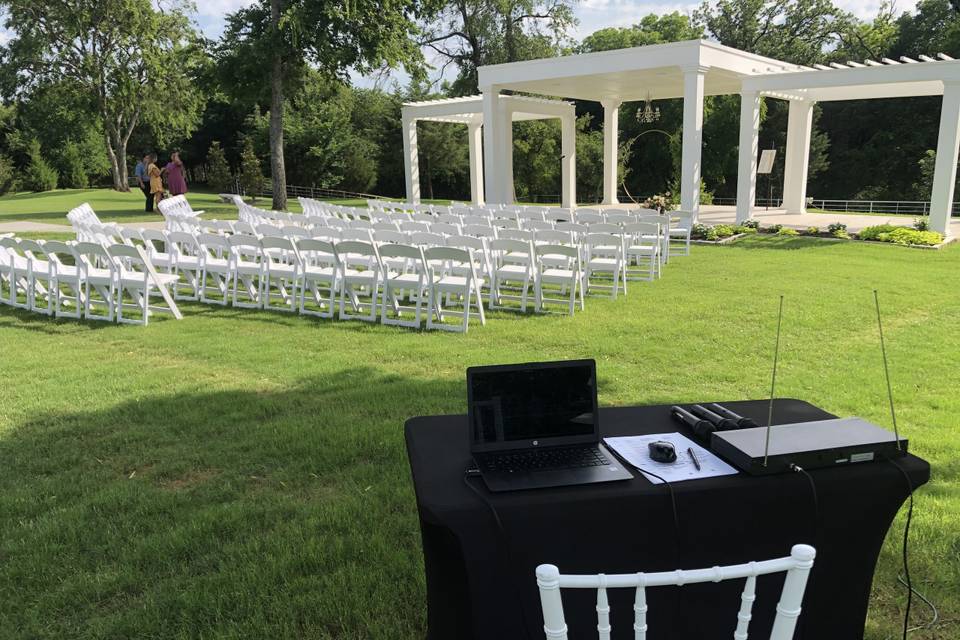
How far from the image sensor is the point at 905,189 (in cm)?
3650

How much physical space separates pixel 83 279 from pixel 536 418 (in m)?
7.50

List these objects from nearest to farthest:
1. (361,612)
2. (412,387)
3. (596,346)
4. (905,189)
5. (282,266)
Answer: (361,612) < (412,387) < (596,346) < (282,266) < (905,189)

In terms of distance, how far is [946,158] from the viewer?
15492 mm

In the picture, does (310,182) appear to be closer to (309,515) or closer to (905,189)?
(905,189)

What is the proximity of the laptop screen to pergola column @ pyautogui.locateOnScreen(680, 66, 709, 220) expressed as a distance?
1538 centimetres

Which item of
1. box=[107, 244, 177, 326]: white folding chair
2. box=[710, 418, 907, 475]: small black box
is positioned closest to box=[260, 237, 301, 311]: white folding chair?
box=[107, 244, 177, 326]: white folding chair

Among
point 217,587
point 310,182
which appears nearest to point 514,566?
point 217,587

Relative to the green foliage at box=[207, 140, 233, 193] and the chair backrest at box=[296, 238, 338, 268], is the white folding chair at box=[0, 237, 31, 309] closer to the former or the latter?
the chair backrest at box=[296, 238, 338, 268]

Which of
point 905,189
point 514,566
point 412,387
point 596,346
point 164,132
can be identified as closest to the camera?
point 514,566

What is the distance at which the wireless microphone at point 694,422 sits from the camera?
242 centimetres

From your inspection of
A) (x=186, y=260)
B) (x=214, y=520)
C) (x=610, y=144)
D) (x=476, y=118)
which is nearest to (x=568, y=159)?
(x=610, y=144)

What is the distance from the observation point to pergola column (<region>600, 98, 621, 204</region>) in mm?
26391

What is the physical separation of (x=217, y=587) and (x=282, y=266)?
6.56 meters

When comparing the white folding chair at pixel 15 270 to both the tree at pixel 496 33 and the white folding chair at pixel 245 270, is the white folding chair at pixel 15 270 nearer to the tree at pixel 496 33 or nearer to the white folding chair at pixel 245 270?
the white folding chair at pixel 245 270
